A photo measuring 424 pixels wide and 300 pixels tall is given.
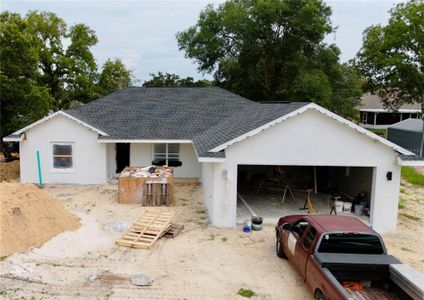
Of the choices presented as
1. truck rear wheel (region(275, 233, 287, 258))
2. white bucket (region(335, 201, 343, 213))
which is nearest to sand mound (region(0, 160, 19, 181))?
truck rear wheel (region(275, 233, 287, 258))

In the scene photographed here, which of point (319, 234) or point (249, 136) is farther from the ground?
point (249, 136)

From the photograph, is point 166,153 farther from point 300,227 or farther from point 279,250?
point 300,227

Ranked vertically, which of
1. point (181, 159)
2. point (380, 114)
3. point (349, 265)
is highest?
point (380, 114)

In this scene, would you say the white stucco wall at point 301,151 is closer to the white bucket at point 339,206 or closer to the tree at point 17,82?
the white bucket at point 339,206

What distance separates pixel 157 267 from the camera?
1003cm

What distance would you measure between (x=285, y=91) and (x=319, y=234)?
27447mm

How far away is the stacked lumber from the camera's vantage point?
15836 mm

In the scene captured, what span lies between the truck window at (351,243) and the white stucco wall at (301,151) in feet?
16.2

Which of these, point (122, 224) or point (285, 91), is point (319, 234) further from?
point (285, 91)

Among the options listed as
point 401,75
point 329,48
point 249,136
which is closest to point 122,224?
point 249,136

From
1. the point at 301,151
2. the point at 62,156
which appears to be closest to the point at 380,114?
the point at 301,151

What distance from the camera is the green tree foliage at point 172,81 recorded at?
145ft

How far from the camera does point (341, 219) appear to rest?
9.37m

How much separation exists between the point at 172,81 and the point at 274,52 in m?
13.7
